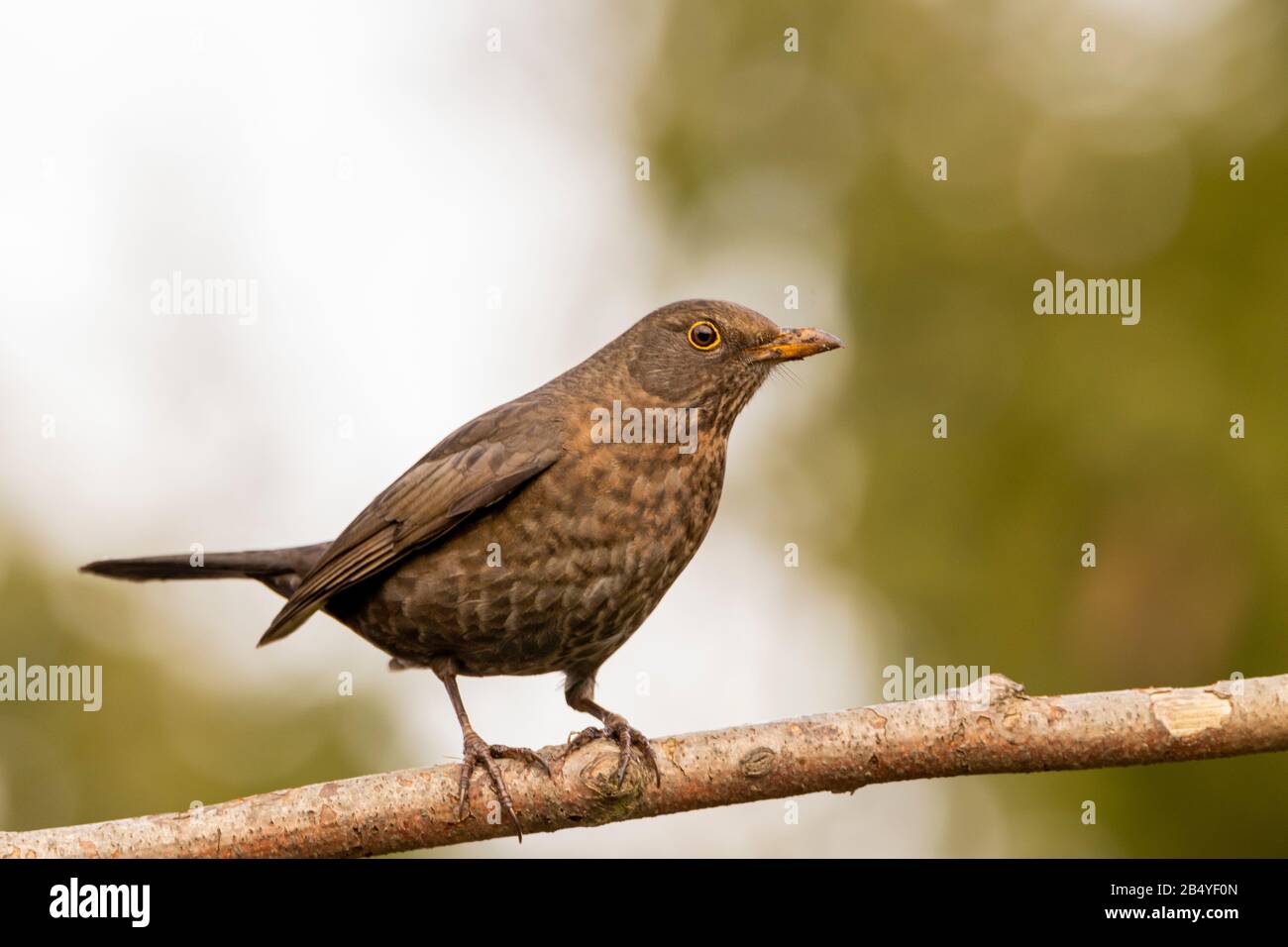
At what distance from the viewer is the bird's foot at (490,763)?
4.30 metres

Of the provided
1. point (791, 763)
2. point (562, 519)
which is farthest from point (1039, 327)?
point (791, 763)

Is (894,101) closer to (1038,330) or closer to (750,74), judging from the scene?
(750,74)

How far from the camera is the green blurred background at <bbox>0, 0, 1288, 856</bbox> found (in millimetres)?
9500

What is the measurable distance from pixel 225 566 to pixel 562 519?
6.22ft

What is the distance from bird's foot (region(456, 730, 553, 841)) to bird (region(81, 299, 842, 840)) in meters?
0.01

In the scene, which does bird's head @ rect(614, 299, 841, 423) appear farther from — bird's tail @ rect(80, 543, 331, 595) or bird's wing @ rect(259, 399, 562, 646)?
bird's tail @ rect(80, 543, 331, 595)

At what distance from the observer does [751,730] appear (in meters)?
4.13

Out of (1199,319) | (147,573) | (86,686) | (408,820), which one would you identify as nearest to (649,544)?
(408,820)

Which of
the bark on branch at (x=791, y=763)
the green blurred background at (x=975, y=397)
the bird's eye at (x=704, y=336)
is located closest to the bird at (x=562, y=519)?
the bird's eye at (x=704, y=336)

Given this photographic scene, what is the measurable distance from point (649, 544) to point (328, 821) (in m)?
1.59

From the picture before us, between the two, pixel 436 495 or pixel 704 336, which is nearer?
pixel 436 495

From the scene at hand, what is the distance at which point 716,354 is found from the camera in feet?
18.1

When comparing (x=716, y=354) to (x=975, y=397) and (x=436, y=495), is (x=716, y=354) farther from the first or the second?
(x=975, y=397)

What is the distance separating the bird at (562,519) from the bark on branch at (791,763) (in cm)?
33
